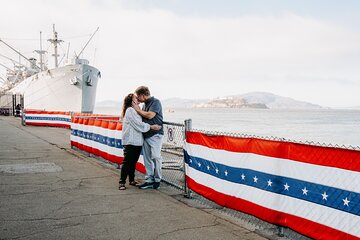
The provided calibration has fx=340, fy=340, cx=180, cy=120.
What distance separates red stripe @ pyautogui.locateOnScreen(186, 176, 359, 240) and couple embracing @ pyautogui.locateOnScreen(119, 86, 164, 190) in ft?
4.22

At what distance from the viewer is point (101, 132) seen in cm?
1030

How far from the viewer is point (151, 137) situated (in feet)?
22.5

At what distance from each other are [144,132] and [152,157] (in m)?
0.56

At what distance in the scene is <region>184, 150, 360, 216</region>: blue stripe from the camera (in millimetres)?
3730

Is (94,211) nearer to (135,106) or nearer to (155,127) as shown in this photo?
(155,127)

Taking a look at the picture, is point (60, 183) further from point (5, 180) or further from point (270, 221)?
point (270, 221)

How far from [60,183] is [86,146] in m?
4.35

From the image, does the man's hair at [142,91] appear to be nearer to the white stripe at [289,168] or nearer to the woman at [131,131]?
the woman at [131,131]

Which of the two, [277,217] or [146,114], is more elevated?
[146,114]

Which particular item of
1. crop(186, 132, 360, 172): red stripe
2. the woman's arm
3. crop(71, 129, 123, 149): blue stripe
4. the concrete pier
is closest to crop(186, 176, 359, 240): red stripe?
the concrete pier

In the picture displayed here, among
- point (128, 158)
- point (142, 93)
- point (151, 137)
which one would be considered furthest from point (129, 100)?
point (128, 158)

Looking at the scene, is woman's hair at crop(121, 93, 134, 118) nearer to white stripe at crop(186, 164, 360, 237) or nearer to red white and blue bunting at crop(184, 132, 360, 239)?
red white and blue bunting at crop(184, 132, 360, 239)

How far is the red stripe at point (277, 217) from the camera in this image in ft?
12.8

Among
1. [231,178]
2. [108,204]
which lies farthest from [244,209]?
[108,204]
